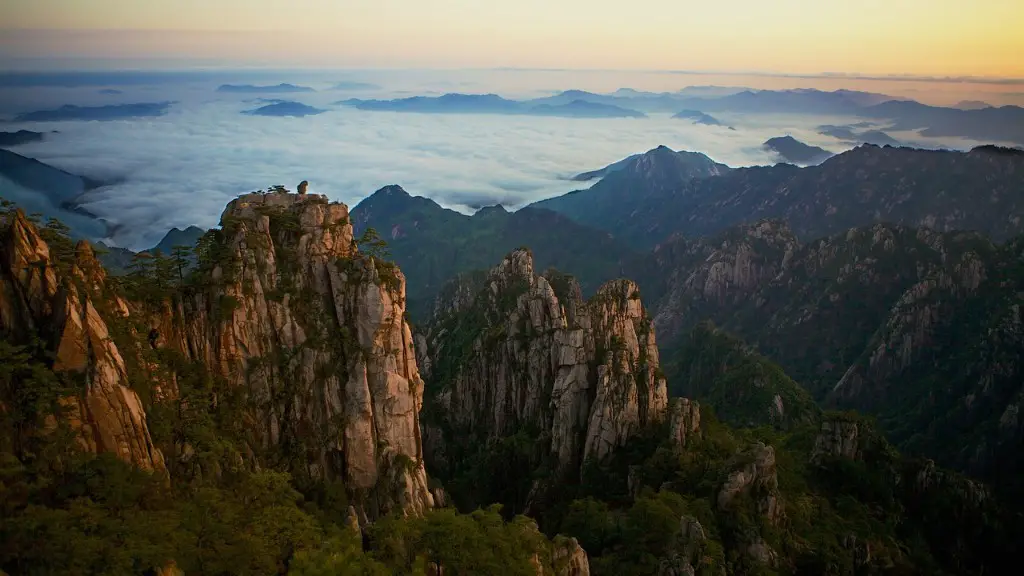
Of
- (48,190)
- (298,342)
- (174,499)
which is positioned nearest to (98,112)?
(48,190)

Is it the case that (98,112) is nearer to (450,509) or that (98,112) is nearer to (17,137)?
(17,137)

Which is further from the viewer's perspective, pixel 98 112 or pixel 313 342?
pixel 98 112

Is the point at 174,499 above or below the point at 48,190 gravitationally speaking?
below

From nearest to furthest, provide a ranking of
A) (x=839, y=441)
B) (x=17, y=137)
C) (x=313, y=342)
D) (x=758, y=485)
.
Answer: (x=313, y=342)
(x=758, y=485)
(x=17, y=137)
(x=839, y=441)

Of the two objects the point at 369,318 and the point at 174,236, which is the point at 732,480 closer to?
the point at 369,318

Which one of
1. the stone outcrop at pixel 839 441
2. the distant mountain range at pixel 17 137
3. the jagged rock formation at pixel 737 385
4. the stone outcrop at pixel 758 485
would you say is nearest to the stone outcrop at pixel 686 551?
the stone outcrop at pixel 758 485

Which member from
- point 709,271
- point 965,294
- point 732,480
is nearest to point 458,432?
point 732,480
